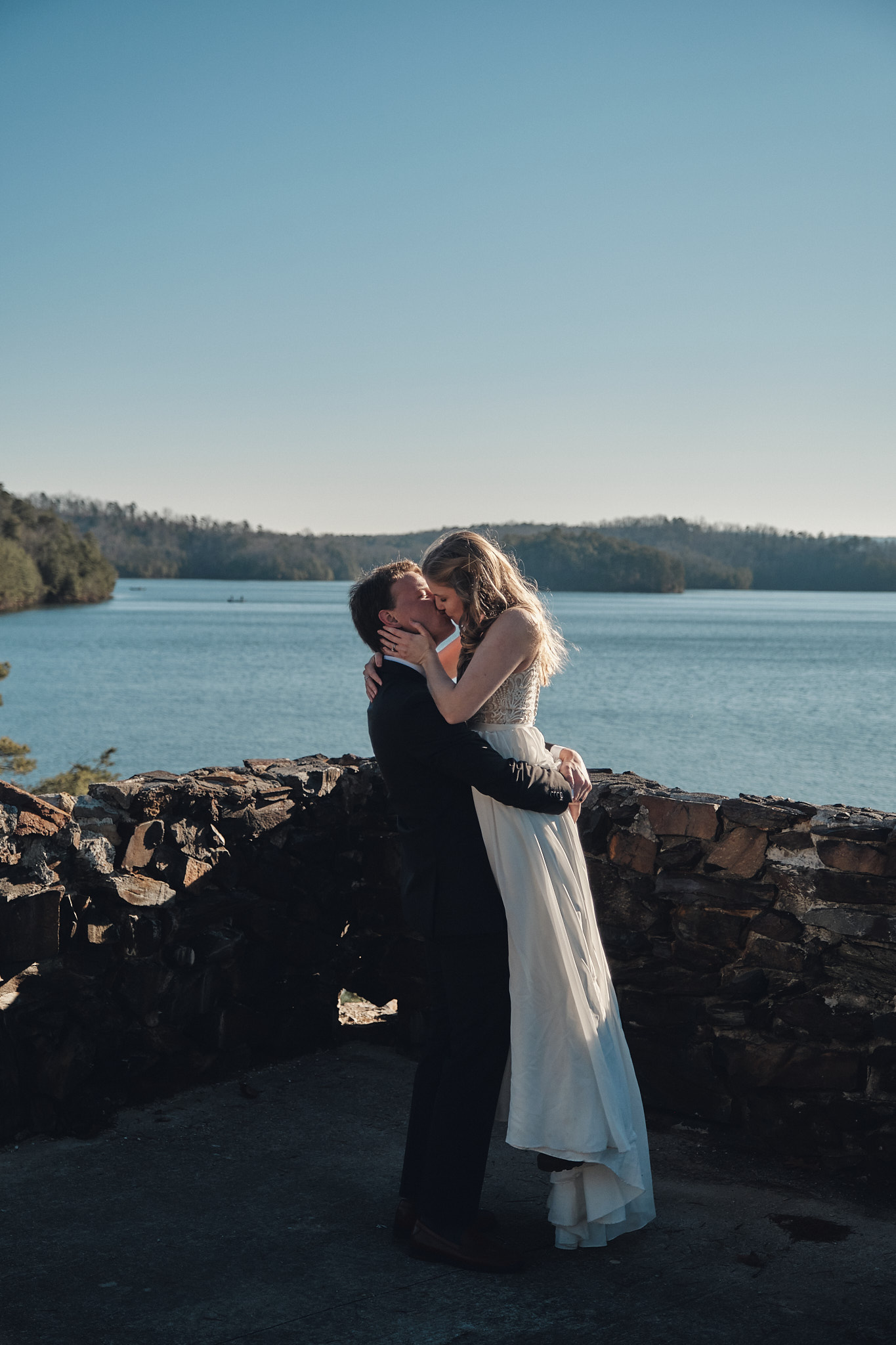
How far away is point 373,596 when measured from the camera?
307 cm

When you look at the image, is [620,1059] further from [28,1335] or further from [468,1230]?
[28,1335]

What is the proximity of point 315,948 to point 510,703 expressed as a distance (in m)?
1.78

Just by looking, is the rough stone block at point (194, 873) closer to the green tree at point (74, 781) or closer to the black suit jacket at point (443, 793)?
the black suit jacket at point (443, 793)

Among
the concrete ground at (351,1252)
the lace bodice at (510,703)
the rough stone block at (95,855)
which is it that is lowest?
the concrete ground at (351,1252)

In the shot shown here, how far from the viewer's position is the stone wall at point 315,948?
3457 millimetres

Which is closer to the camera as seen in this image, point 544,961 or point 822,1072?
point 544,961

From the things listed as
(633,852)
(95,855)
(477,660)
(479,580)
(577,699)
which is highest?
(479,580)

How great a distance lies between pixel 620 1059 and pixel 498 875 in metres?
0.57

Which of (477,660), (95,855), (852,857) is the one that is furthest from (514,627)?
(95,855)

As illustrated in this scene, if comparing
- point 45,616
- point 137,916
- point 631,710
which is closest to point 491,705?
point 137,916

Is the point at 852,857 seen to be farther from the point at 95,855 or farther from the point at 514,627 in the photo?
the point at 95,855

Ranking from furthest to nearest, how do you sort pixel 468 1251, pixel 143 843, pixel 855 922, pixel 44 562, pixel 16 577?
pixel 44 562
pixel 16 577
pixel 143 843
pixel 855 922
pixel 468 1251

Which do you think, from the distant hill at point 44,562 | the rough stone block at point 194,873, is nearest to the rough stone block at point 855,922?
the rough stone block at point 194,873

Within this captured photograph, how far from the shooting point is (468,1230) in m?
2.86
